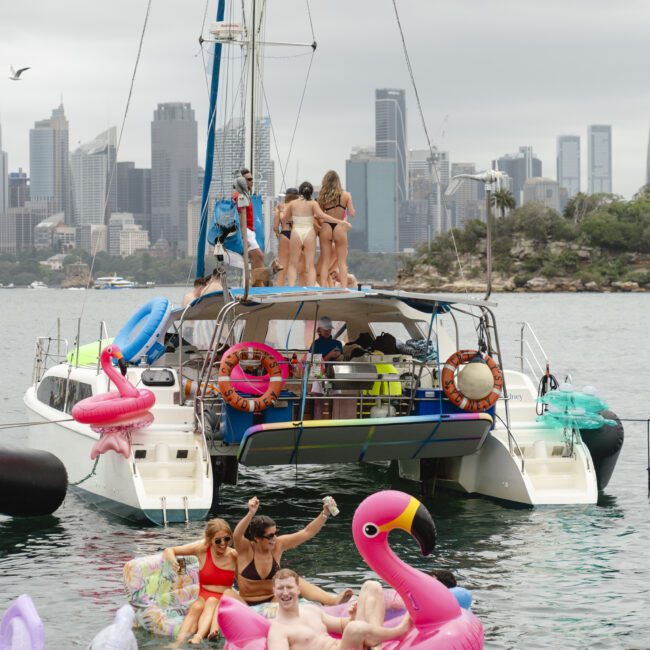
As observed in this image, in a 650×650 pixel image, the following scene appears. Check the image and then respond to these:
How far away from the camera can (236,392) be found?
52.1ft

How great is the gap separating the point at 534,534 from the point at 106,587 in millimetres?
5214

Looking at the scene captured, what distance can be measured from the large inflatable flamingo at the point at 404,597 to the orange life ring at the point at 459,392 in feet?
20.2

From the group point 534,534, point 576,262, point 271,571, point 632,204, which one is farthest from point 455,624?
point 632,204

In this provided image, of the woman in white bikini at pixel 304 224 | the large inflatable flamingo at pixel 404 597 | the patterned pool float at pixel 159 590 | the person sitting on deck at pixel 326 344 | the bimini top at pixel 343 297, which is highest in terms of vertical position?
the woman in white bikini at pixel 304 224

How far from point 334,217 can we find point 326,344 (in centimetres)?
290

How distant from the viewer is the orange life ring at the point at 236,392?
15.8 meters

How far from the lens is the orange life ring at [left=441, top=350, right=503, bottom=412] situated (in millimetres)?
16391

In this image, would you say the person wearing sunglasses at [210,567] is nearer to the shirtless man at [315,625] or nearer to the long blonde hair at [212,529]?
the long blonde hair at [212,529]

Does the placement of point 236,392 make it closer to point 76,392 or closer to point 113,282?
point 76,392

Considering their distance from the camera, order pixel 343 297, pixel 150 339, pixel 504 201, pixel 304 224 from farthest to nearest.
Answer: pixel 504 201 < pixel 304 224 < pixel 150 339 < pixel 343 297

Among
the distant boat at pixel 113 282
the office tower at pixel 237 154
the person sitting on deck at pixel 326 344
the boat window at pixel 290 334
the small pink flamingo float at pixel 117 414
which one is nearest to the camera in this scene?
the small pink flamingo float at pixel 117 414

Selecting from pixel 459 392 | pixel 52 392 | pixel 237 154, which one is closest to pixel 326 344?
pixel 459 392

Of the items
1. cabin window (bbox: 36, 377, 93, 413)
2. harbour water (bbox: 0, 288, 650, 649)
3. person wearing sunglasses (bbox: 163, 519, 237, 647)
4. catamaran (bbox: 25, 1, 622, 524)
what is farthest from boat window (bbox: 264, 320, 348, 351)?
person wearing sunglasses (bbox: 163, 519, 237, 647)

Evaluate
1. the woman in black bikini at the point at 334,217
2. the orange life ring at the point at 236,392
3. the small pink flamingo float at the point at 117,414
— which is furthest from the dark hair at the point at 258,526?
the woman in black bikini at the point at 334,217
